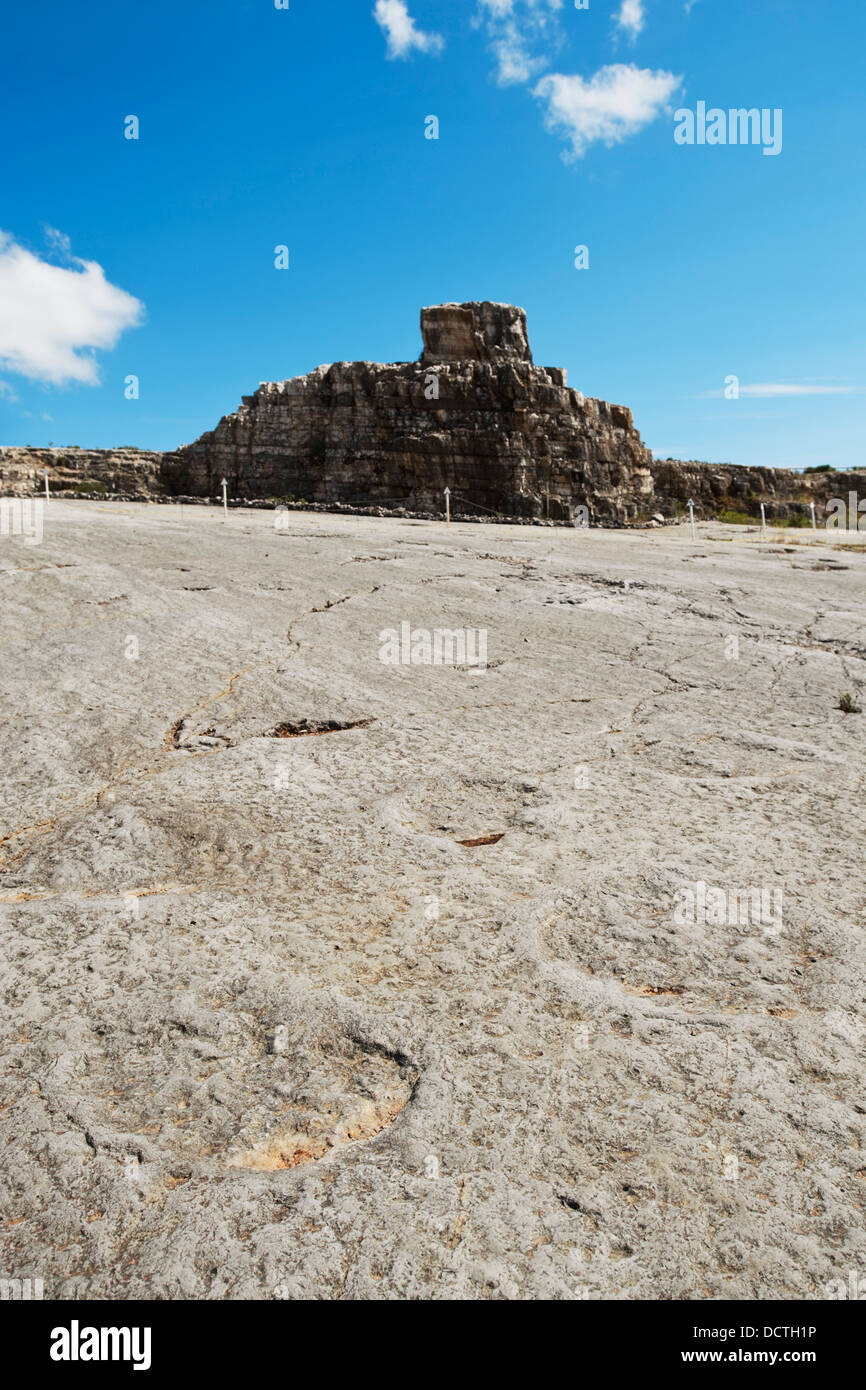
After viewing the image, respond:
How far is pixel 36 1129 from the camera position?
60.7 inches

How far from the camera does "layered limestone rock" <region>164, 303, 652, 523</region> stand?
31.3 metres

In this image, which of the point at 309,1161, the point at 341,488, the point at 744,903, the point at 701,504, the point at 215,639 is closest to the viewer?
the point at 309,1161

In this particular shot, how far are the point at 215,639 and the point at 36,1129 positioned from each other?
319 centimetres

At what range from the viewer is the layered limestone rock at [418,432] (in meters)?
31.3

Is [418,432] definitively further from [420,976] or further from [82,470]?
[420,976]

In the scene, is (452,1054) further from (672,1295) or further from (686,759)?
(686,759)

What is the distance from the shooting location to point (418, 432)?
1234 inches

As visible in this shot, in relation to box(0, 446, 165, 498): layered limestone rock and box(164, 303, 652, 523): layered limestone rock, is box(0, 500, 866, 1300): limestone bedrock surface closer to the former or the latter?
box(0, 446, 165, 498): layered limestone rock

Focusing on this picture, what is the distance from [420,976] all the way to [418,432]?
102ft

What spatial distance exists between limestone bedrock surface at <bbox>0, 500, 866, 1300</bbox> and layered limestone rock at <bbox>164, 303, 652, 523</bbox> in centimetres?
2826

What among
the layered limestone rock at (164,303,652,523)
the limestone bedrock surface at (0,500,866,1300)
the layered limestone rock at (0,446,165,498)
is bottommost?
the limestone bedrock surface at (0,500,866,1300)

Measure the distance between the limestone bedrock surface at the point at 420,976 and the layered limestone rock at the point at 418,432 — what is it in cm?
2826

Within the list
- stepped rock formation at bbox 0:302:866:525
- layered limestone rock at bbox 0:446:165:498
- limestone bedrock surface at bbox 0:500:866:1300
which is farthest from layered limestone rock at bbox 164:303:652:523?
limestone bedrock surface at bbox 0:500:866:1300
